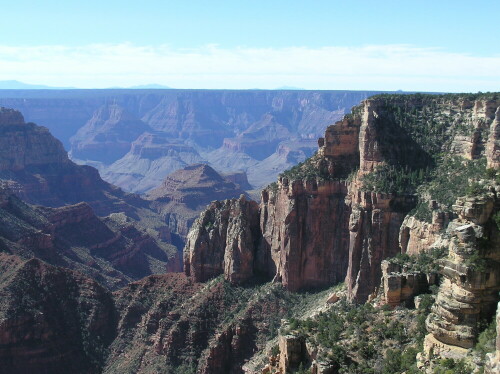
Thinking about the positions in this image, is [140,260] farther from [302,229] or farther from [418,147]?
[418,147]

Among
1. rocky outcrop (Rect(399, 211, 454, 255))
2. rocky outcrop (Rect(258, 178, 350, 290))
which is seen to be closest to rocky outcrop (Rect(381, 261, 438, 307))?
rocky outcrop (Rect(399, 211, 454, 255))

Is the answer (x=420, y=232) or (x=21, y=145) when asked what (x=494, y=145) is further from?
(x=21, y=145)

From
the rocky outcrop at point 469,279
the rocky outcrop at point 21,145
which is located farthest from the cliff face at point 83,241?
the rocky outcrop at point 469,279

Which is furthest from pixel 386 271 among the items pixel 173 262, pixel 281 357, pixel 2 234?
pixel 173 262

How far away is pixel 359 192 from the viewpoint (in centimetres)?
7000

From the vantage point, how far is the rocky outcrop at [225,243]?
81938mm

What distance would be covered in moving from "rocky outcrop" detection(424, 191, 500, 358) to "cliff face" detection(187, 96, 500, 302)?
102ft

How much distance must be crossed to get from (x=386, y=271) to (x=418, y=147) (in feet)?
96.2

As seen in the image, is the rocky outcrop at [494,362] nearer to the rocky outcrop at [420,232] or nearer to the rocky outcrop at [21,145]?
the rocky outcrop at [420,232]

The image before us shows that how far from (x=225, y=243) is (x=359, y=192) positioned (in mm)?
22397

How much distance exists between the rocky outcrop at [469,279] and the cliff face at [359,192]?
3114 cm

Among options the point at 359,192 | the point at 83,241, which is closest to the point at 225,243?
the point at 359,192

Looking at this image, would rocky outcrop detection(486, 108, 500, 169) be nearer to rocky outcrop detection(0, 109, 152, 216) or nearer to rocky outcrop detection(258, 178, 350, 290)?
rocky outcrop detection(258, 178, 350, 290)

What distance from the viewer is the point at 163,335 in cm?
7725
